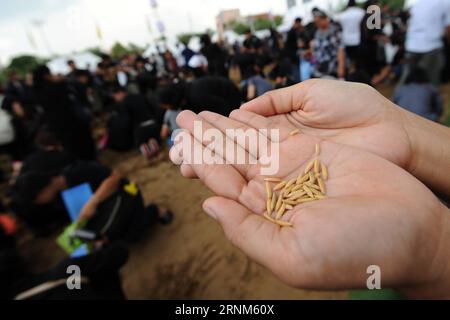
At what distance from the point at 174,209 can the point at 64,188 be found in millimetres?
1701

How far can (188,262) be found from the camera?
12.0 feet

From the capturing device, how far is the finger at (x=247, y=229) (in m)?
1.27

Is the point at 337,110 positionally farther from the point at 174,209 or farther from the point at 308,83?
the point at 174,209

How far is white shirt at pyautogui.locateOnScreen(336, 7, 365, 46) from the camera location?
544 cm

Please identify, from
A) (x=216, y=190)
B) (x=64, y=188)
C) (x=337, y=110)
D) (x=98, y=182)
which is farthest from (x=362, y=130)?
(x=64, y=188)

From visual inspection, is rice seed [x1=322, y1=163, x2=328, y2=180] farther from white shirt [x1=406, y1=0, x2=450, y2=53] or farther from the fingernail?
white shirt [x1=406, y1=0, x2=450, y2=53]

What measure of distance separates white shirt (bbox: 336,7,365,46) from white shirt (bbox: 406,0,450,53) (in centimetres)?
101

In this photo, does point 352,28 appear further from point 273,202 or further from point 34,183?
point 34,183

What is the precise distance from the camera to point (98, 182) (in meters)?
3.62

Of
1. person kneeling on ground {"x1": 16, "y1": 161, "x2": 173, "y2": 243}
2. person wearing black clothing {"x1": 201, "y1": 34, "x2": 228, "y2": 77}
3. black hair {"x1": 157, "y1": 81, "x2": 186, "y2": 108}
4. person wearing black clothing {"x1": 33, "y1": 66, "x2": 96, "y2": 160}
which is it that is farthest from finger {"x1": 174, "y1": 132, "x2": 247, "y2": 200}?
person wearing black clothing {"x1": 201, "y1": 34, "x2": 228, "y2": 77}

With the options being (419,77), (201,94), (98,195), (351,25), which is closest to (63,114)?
(98,195)

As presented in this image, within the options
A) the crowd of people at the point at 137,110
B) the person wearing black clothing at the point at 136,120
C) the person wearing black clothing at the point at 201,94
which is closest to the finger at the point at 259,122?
the crowd of people at the point at 137,110

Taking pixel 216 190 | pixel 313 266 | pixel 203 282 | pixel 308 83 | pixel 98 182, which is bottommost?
pixel 203 282

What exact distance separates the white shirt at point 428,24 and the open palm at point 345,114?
12.2 feet
